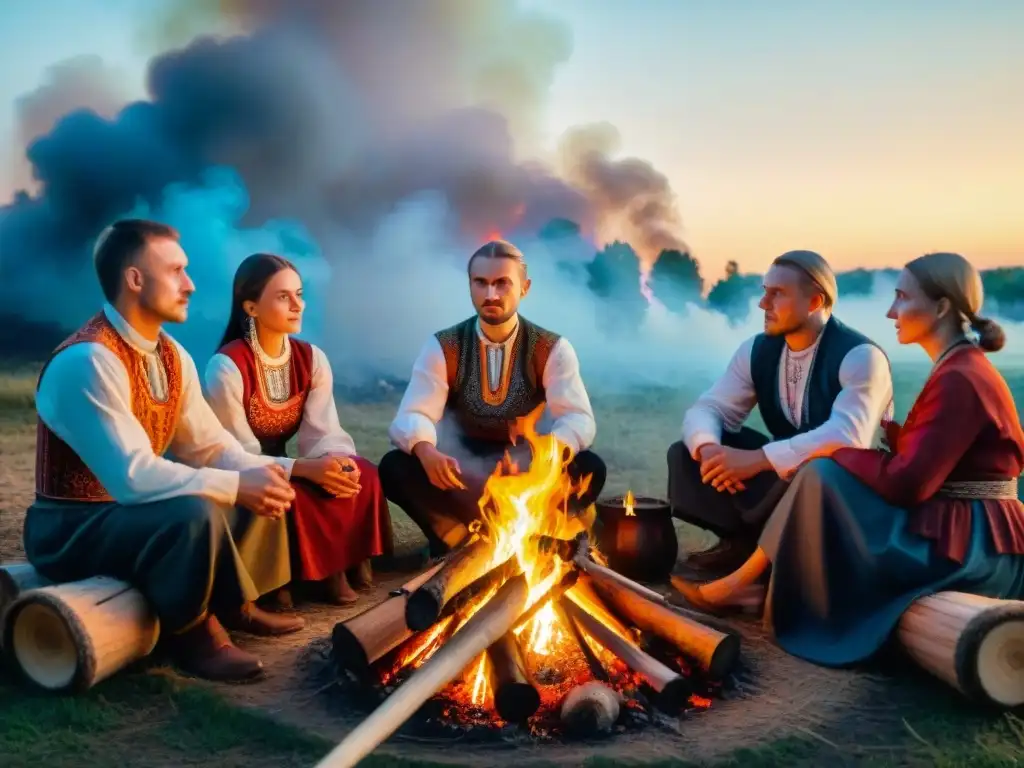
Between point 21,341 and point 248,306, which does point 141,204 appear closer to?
point 21,341

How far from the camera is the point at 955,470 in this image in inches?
148

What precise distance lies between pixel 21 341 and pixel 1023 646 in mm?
11264

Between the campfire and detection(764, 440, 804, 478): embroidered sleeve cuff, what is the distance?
1.15 m

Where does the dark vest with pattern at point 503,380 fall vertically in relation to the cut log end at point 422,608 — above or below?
above

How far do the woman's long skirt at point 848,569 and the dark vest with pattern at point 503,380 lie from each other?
1.74m

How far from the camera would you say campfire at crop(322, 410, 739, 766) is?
3047 mm

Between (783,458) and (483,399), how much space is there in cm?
175

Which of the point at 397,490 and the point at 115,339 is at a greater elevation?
the point at 115,339

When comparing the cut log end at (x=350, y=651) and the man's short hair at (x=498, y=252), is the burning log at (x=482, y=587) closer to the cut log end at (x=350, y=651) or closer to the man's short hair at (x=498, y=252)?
the cut log end at (x=350, y=651)

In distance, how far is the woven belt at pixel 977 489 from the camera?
3734 mm

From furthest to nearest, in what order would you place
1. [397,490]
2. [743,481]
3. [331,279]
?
[331,279] < [397,490] < [743,481]

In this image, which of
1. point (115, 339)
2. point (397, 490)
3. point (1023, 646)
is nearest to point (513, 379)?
point (397, 490)

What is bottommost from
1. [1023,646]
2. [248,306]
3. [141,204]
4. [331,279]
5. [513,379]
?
[1023,646]

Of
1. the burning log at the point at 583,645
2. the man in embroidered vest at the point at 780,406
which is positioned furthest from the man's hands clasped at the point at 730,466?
the burning log at the point at 583,645
